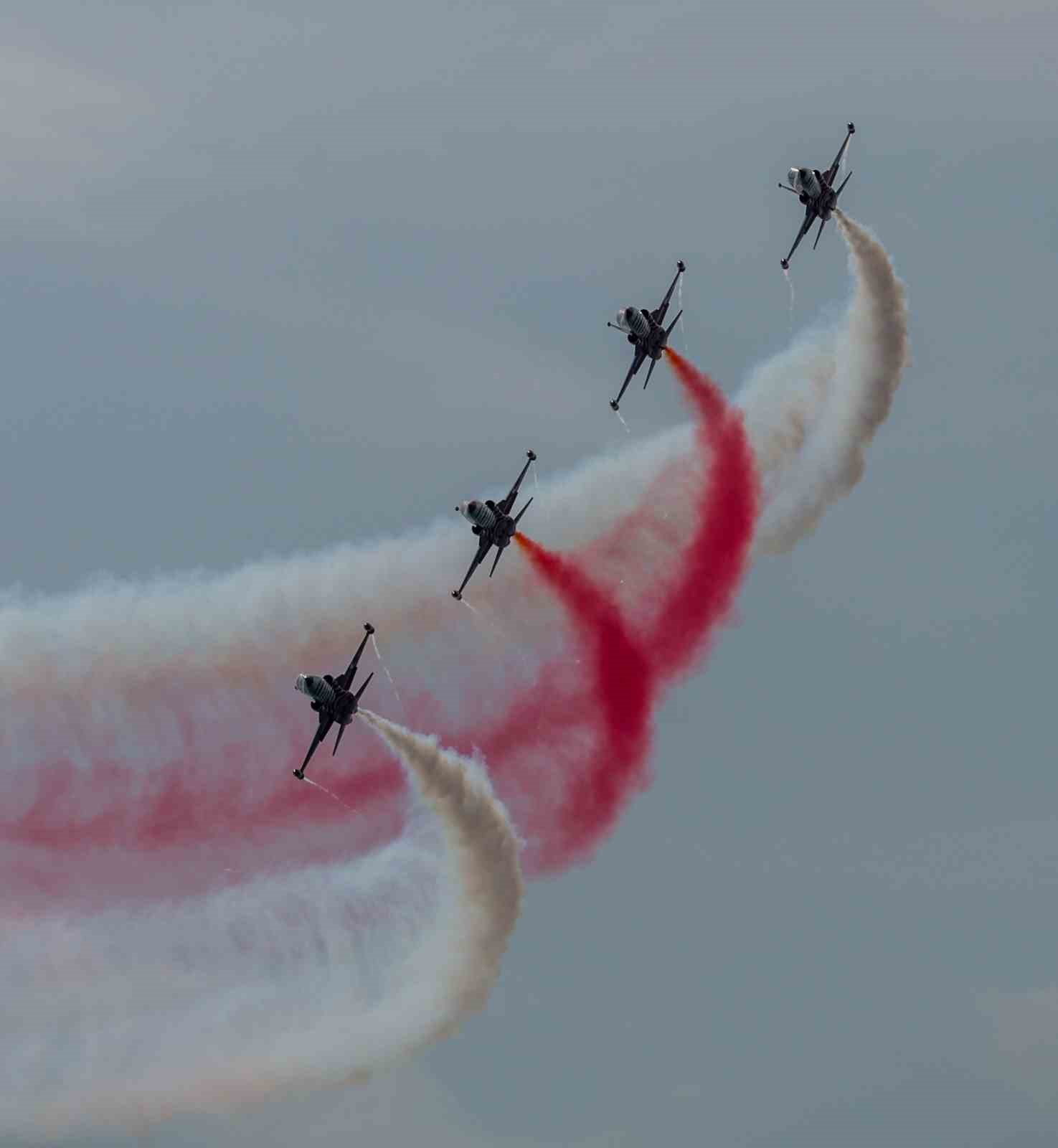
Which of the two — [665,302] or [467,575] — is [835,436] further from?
[467,575]

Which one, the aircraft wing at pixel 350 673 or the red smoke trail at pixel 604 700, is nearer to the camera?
the aircraft wing at pixel 350 673

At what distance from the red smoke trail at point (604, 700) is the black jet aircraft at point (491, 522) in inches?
95.6

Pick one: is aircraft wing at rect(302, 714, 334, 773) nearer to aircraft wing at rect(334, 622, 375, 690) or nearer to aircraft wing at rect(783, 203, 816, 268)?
aircraft wing at rect(334, 622, 375, 690)

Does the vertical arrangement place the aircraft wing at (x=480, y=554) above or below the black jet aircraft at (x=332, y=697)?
above

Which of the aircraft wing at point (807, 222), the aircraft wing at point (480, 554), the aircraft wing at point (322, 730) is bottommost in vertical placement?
the aircraft wing at point (322, 730)

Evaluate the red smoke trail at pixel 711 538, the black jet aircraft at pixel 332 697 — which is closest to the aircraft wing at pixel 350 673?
the black jet aircraft at pixel 332 697

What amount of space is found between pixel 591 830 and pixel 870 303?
22.9 m

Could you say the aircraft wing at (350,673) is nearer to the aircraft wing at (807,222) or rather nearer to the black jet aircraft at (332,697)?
the black jet aircraft at (332,697)

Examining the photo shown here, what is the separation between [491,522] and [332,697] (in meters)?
9.53

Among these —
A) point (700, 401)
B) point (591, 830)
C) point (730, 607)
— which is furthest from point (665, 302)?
point (591, 830)

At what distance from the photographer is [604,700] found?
11375 centimetres

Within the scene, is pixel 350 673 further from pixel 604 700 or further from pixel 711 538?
pixel 711 538

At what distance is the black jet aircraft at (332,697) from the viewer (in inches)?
4190

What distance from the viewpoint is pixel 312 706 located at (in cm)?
10775
